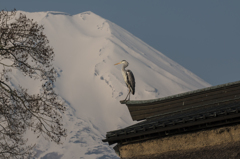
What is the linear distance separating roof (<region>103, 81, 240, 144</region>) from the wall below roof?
19 cm

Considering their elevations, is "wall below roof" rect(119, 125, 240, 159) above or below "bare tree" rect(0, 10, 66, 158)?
below

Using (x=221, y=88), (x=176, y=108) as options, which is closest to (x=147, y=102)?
(x=176, y=108)

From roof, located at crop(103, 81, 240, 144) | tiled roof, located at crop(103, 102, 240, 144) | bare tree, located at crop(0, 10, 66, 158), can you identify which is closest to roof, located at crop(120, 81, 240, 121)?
roof, located at crop(103, 81, 240, 144)

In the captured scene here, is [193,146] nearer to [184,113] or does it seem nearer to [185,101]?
[184,113]

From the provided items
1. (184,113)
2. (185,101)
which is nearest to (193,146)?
(184,113)

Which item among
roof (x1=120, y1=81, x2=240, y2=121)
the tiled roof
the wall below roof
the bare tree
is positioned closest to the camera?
the tiled roof

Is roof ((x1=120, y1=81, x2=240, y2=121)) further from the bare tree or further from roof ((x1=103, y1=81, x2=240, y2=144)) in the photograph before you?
the bare tree

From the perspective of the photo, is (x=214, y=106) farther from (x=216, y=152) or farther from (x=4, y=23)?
(x=4, y=23)

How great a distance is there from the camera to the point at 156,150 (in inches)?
451

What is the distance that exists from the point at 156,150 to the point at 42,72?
5.52 metres

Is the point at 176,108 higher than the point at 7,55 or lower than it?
lower

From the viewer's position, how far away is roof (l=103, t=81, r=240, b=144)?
1013cm

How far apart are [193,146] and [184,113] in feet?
6.61

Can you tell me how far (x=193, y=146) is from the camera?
10.7m
